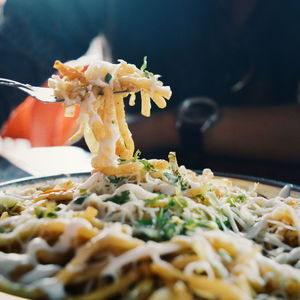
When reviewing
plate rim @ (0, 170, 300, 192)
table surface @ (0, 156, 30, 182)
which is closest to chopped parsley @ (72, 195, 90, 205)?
plate rim @ (0, 170, 300, 192)

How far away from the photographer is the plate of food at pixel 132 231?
0.63m

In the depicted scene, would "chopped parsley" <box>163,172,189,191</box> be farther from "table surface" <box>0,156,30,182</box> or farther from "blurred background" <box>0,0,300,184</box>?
"blurred background" <box>0,0,300,184</box>

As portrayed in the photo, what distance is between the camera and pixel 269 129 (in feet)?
11.1

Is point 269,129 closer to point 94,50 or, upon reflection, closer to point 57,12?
point 94,50

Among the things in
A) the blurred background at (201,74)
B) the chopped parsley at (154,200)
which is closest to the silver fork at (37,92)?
the chopped parsley at (154,200)

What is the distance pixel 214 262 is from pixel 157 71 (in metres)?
3.30

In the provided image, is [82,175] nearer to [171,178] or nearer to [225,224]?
[171,178]

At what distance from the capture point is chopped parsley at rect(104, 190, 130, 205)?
0.86 metres

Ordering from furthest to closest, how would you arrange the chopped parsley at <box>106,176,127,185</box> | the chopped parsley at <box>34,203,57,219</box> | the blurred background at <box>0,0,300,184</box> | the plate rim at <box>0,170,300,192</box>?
1. the blurred background at <box>0,0,300,184</box>
2. the plate rim at <box>0,170,300,192</box>
3. the chopped parsley at <box>106,176,127,185</box>
4. the chopped parsley at <box>34,203,57,219</box>

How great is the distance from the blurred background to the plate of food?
1.86m

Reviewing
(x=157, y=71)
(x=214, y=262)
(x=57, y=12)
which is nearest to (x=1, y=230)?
(x=214, y=262)

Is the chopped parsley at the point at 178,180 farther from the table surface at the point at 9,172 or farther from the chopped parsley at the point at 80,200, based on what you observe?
the table surface at the point at 9,172

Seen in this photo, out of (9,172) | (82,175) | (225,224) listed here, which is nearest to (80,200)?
(225,224)

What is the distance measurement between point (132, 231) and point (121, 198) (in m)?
0.13
